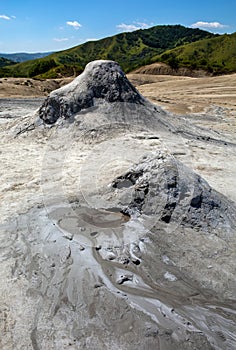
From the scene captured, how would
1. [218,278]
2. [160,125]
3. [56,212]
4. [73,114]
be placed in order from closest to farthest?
[218,278] → [56,212] → [73,114] → [160,125]

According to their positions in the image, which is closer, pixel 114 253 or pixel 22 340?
pixel 22 340

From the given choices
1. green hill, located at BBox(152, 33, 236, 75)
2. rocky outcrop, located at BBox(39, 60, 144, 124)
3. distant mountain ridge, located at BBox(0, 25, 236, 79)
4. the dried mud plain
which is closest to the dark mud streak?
the dried mud plain

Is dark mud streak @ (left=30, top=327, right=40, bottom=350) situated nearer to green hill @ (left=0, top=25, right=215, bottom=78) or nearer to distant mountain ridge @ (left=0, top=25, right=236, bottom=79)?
distant mountain ridge @ (left=0, top=25, right=236, bottom=79)

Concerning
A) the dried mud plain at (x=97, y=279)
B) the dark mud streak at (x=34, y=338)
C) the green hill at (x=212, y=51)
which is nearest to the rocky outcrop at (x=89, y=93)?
the dried mud plain at (x=97, y=279)

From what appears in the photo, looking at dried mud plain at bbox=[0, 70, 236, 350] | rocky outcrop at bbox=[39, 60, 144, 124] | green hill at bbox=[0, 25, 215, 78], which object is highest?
rocky outcrop at bbox=[39, 60, 144, 124]

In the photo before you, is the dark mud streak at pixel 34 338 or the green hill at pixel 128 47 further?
the green hill at pixel 128 47

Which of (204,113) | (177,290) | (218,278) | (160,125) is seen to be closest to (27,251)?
(177,290)

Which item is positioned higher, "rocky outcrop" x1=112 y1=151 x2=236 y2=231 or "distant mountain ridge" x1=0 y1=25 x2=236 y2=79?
"rocky outcrop" x1=112 y1=151 x2=236 y2=231

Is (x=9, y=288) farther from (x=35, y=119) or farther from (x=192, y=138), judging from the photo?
(x=192, y=138)

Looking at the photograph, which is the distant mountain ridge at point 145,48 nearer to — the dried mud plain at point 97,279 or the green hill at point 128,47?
the green hill at point 128,47
